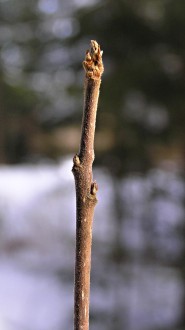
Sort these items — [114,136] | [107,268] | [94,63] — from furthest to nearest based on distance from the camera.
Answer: [107,268]
[114,136]
[94,63]

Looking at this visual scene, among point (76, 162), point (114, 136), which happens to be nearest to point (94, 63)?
point (76, 162)

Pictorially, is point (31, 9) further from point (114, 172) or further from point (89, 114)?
point (89, 114)

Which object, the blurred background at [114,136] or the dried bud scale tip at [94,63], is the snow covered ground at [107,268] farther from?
the dried bud scale tip at [94,63]

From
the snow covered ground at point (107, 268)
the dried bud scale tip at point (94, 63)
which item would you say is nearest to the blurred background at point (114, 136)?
the snow covered ground at point (107, 268)

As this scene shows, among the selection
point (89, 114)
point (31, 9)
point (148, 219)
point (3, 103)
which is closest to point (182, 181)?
point (148, 219)

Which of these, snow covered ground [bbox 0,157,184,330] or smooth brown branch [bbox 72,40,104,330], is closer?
smooth brown branch [bbox 72,40,104,330]

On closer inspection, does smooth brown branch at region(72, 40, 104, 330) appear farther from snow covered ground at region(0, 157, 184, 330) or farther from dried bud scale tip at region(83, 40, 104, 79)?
snow covered ground at region(0, 157, 184, 330)

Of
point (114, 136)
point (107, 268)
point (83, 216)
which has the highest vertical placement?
point (114, 136)

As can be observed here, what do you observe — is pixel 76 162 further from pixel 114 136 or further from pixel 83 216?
pixel 114 136

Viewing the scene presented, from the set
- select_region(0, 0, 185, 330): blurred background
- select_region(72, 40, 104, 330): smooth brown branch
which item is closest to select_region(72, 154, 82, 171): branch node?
select_region(72, 40, 104, 330): smooth brown branch
